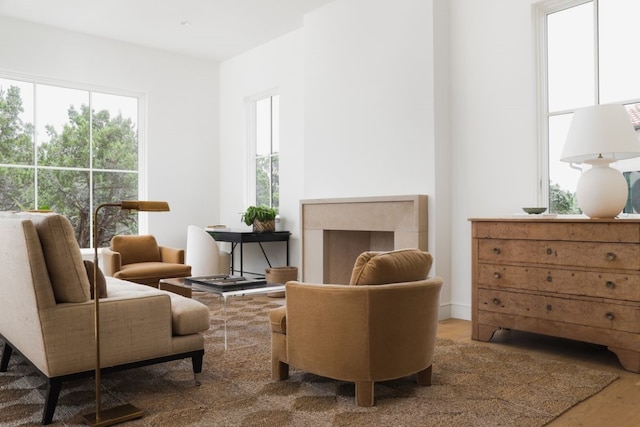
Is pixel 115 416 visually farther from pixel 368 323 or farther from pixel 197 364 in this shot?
pixel 368 323

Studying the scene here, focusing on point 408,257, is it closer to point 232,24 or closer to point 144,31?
point 232,24

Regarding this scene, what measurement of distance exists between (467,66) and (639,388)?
2.78 m

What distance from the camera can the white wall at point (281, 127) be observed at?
20.0 feet

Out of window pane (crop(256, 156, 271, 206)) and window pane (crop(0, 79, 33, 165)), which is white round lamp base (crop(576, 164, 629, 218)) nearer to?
window pane (crop(256, 156, 271, 206))

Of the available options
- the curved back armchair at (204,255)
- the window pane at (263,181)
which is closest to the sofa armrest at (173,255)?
the curved back armchair at (204,255)

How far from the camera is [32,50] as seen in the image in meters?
5.80

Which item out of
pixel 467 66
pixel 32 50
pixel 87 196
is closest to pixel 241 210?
pixel 87 196

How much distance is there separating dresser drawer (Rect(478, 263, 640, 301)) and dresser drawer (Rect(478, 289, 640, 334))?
50 mm

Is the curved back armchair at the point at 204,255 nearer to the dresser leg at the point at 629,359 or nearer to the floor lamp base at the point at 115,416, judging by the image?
the floor lamp base at the point at 115,416

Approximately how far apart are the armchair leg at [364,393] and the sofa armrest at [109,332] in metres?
0.99

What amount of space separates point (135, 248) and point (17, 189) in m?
1.64

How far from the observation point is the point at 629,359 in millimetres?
2955

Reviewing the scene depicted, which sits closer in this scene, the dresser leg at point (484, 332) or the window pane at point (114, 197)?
the dresser leg at point (484, 332)

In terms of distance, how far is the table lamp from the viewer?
306 cm
